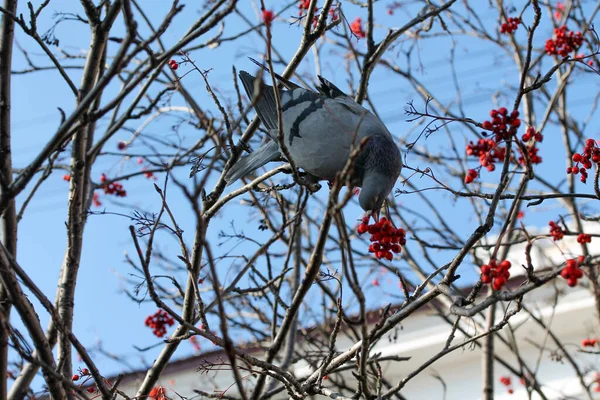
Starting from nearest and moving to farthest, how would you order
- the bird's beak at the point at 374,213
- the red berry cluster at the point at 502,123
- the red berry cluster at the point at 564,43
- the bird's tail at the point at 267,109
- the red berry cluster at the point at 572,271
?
the red berry cluster at the point at 572,271 → the red berry cluster at the point at 502,123 → the bird's beak at the point at 374,213 → the bird's tail at the point at 267,109 → the red berry cluster at the point at 564,43

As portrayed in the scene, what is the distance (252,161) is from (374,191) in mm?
811

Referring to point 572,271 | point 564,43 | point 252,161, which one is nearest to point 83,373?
point 252,161

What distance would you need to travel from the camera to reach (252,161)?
150 inches

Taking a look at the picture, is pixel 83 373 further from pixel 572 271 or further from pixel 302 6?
pixel 302 6

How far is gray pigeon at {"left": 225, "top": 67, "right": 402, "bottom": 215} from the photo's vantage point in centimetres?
347

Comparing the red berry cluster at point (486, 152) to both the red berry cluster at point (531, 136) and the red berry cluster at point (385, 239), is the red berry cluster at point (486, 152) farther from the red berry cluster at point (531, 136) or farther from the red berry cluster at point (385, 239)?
the red berry cluster at point (385, 239)

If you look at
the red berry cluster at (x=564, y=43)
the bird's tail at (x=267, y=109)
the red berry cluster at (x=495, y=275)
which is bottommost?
the red berry cluster at (x=495, y=275)

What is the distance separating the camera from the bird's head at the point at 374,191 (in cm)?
336

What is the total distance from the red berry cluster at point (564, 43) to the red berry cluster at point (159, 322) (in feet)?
11.2

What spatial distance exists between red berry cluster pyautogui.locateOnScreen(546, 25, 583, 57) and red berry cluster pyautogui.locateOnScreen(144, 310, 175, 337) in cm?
340

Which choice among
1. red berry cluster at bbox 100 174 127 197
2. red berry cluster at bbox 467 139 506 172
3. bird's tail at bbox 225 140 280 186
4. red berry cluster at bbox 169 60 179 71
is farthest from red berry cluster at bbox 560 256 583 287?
red berry cluster at bbox 100 174 127 197

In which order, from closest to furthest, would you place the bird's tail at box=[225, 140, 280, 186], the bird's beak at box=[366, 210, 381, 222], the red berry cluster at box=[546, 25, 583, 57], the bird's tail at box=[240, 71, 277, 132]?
the bird's beak at box=[366, 210, 381, 222], the bird's tail at box=[225, 140, 280, 186], the bird's tail at box=[240, 71, 277, 132], the red berry cluster at box=[546, 25, 583, 57]

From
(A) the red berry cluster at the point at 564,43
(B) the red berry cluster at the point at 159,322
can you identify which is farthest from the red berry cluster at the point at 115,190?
(A) the red berry cluster at the point at 564,43

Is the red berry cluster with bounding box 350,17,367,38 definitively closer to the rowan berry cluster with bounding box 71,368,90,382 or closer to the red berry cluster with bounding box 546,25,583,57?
the red berry cluster with bounding box 546,25,583,57
